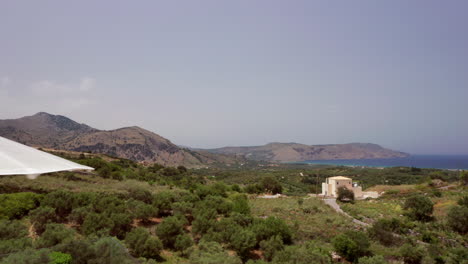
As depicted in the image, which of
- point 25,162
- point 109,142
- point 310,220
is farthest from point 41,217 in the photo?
point 109,142

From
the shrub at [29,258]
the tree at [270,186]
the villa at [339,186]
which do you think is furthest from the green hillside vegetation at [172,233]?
the tree at [270,186]

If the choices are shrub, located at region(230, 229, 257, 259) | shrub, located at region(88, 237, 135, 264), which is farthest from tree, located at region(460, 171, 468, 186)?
shrub, located at region(88, 237, 135, 264)

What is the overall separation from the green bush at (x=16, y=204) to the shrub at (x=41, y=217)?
27.1 inches

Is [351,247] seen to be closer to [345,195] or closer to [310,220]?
[310,220]

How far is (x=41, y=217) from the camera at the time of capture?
34.4ft

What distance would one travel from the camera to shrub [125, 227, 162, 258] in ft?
32.1

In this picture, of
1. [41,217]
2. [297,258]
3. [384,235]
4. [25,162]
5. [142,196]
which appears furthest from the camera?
[142,196]

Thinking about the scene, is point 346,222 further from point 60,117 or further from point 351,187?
point 60,117

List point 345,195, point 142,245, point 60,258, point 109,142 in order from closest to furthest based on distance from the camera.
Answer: point 60,258 < point 142,245 < point 345,195 < point 109,142

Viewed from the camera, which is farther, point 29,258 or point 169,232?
point 169,232

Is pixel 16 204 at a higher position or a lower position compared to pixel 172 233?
higher

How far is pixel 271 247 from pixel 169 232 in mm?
4704

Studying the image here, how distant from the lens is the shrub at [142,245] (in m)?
9.79

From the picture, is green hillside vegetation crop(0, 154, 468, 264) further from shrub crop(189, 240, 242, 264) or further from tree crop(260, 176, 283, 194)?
tree crop(260, 176, 283, 194)
